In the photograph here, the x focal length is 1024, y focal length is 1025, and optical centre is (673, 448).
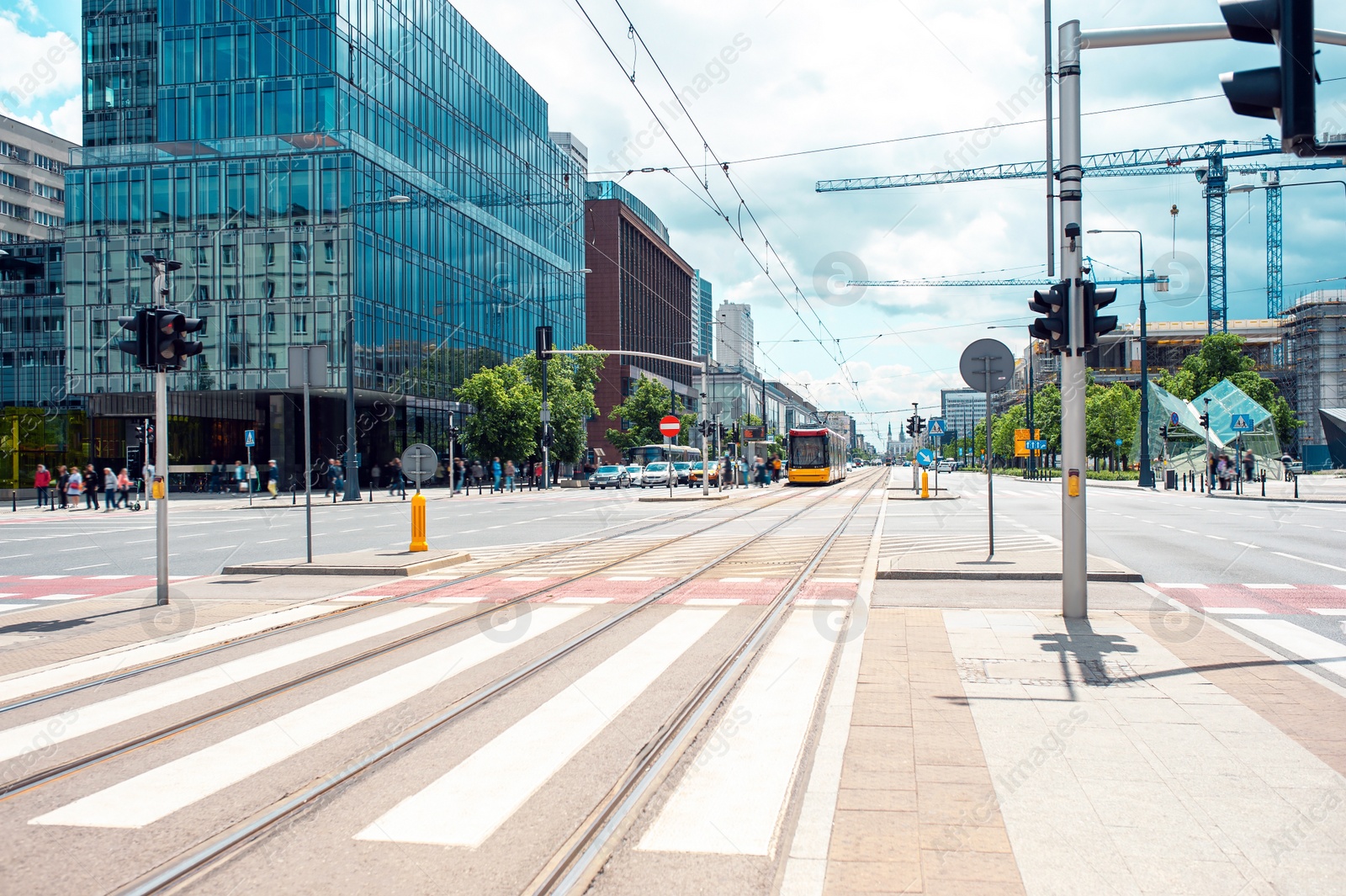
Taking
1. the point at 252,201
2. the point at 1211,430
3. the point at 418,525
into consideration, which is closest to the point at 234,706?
the point at 418,525

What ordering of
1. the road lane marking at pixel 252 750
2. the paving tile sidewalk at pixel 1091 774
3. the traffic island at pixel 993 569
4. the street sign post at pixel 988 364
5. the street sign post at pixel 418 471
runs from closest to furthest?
the paving tile sidewalk at pixel 1091 774
the road lane marking at pixel 252 750
the traffic island at pixel 993 569
the street sign post at pixel 988 364
the street sign post at pixel 418 471

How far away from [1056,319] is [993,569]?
14.5 feet

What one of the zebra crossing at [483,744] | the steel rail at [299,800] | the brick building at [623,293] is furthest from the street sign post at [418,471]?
the brick building at [623,293]

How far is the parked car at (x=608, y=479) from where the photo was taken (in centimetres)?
6031

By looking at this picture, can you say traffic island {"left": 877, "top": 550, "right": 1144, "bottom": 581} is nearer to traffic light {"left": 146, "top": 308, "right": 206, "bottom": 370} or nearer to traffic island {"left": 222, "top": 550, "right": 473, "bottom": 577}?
traffic island {"left": 222, "top": 550, "right": 473, "bottom": 577}

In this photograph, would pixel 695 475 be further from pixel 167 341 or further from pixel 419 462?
pixel 167 341

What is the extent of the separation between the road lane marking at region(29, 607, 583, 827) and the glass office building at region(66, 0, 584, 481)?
41159 millimetres

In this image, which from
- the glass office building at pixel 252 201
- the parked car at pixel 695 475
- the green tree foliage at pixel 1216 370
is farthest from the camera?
the green tree foliage at pixel 1216 370

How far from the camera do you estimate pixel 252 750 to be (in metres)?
5.54

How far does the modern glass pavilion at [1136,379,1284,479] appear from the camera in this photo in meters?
56.8

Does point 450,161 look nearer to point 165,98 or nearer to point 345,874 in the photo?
point 165,98

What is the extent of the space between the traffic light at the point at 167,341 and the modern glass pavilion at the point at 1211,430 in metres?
53.0

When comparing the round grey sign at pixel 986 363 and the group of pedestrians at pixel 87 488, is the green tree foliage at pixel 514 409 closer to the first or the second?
the group of pedestrians at pixel 87 488

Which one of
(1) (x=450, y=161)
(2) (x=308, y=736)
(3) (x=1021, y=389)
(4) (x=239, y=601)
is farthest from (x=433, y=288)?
(3) (x=1021, y=389)
